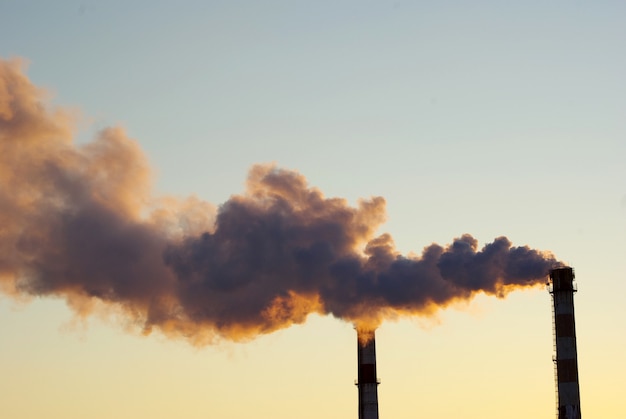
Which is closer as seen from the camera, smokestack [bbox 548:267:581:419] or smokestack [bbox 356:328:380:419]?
smokestack [bbox 548:267:581:419]

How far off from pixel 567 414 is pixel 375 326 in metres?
13.7

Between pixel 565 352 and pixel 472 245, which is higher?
pixel 472 245

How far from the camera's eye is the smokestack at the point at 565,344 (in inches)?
2697

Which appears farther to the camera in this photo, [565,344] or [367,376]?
[367,376]

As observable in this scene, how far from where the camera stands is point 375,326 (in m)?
77.2

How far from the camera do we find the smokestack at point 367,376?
→ 77.7 metres

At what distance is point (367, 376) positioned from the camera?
3071 inches

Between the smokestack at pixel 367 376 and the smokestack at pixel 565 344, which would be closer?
the smokestack at pixel 565 344

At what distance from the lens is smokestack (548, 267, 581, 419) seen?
6850 cm

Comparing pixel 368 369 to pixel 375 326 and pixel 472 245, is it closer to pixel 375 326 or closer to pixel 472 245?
pixel 375 326

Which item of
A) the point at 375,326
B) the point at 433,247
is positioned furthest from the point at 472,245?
the point at 375,326

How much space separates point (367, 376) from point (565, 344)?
542 inches

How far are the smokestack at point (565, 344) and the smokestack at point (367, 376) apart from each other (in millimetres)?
12877

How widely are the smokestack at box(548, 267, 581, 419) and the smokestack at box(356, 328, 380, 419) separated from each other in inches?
507
